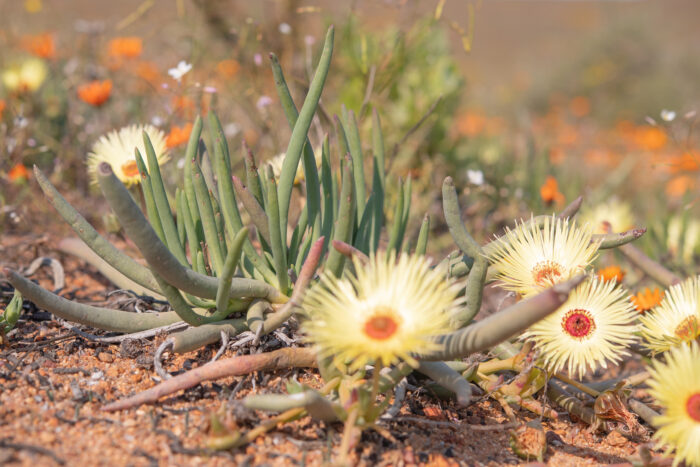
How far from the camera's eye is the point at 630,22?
11055 mm

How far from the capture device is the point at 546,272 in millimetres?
1499

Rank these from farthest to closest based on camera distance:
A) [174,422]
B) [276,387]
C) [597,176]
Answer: [597,176], [276,387], [174,422]

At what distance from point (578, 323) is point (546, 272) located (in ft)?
0.49

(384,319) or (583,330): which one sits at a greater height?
(583,330)

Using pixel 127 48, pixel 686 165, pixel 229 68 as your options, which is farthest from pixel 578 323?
pixel 686 165

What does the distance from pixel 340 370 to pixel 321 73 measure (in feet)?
2.40

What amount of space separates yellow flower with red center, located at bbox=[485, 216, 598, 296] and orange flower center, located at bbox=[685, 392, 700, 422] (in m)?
0.38

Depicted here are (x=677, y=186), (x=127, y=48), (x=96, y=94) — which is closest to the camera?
(x=96, y=94)

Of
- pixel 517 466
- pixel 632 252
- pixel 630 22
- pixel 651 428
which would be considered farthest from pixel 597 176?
pixel 630 22

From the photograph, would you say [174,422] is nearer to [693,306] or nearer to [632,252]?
[693,306]

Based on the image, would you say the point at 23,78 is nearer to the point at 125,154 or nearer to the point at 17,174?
the point at 17,174

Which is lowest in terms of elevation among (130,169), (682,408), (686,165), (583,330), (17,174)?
(682,408)

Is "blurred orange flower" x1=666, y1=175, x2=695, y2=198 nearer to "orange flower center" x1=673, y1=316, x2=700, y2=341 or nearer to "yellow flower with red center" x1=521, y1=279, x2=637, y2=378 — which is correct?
"orange flower center" x1=673, y1=316, x2=700, y2=341

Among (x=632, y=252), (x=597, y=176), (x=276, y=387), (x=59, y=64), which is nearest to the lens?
(x=276, y=387)
